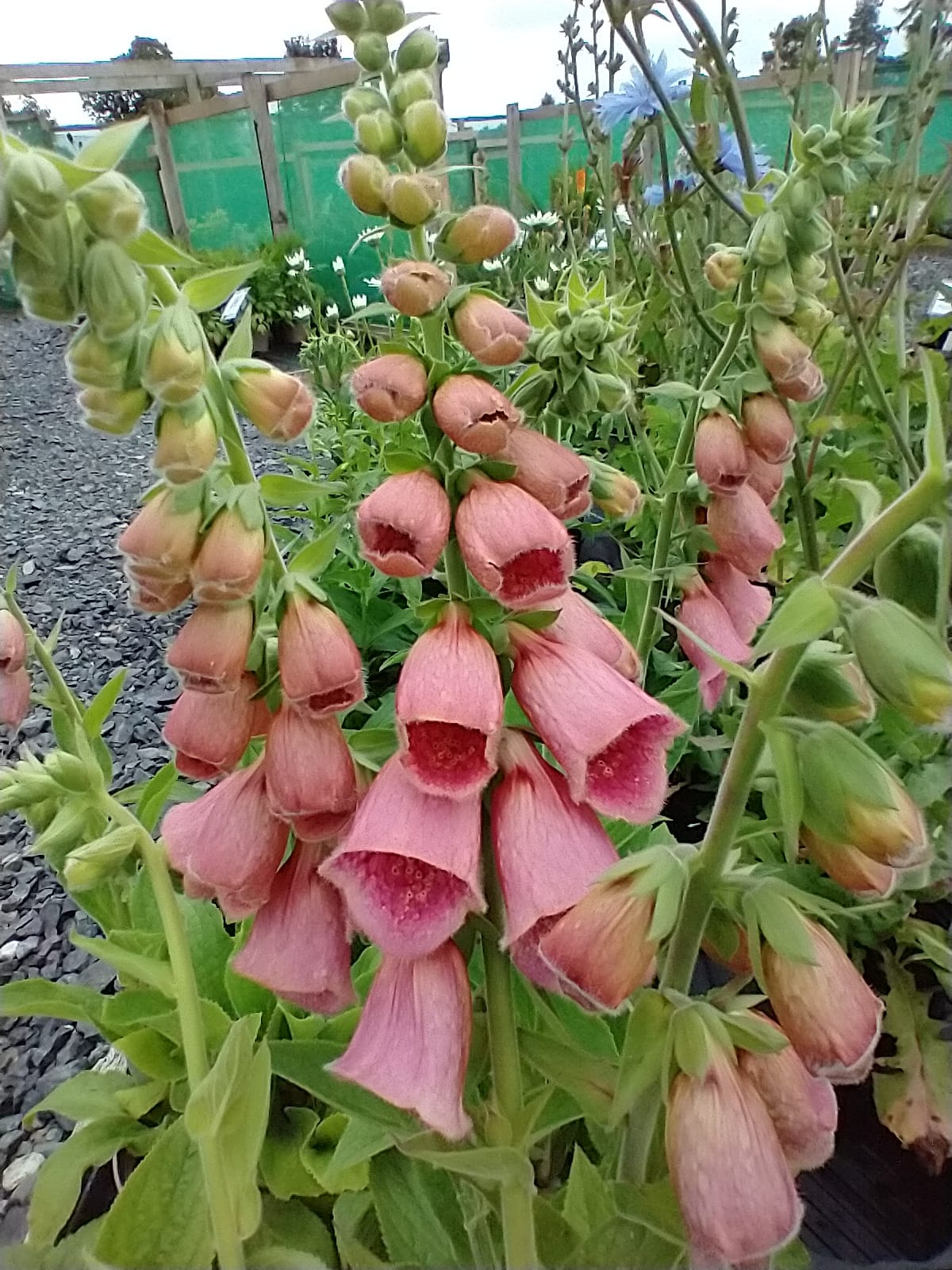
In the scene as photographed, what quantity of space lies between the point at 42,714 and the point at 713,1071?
110 cm

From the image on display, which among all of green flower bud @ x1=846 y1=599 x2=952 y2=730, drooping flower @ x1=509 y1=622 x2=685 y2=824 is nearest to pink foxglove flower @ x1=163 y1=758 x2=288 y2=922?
drooping flower @ x1=509 y1=622 x2=685 y2=824

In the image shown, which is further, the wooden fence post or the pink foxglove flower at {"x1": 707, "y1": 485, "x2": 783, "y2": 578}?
the wooden fence post

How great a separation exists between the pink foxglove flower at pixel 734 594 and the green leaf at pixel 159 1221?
0.39 metres

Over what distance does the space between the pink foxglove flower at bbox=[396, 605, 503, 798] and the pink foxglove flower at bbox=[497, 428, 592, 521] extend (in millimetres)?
51

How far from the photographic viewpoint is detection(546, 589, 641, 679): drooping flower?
1.17ft

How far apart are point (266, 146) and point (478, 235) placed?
1310 millimetres

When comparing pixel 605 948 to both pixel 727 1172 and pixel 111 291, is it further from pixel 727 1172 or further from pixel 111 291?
pixel 111 291

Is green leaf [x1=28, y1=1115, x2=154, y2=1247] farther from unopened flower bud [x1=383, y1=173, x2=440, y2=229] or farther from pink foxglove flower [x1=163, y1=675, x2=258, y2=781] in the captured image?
→ unopened flower bud [x1=383, y1=173, x2=440, y2=229]

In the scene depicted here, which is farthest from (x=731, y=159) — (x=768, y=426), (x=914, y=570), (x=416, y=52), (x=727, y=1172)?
(x=727, y=1172)

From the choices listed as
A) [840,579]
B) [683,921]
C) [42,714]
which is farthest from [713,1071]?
[42,714]

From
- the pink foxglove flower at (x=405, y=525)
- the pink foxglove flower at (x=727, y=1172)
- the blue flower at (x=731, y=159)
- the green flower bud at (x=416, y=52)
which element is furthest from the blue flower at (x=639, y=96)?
the pink foxglove flower at (x=727, y=1172)

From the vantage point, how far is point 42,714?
4.00 feet

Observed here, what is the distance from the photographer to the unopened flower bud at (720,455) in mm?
500

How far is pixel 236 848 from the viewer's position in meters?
0.36
